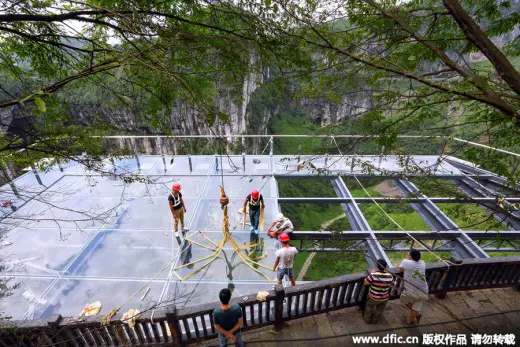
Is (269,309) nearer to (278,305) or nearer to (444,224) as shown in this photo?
(278,305)

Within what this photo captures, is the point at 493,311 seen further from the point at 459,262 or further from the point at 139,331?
the point at 139,331

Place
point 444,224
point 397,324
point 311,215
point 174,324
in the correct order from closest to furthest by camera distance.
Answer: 1. point 174,324
2. point 397,324
3. point 444,224
4. point 311,215

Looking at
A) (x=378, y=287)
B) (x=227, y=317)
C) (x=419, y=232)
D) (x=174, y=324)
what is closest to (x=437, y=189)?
(x=378, y=287)

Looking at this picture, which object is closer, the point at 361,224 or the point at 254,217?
the point at 254,217

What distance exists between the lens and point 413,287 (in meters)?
3.84

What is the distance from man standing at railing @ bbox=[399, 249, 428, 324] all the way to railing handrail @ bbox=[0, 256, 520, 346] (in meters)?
0.21

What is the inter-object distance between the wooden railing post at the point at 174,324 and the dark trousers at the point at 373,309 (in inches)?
112

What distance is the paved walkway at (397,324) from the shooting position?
385 centimetres

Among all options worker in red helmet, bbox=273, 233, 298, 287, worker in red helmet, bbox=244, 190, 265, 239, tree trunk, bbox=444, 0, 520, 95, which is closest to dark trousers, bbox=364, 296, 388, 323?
worker in red helmet, bbox=273, 233, 298, 287

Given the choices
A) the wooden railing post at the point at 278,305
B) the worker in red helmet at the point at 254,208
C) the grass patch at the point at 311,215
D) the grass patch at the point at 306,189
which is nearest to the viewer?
the wooden railing post at the point at 278,305

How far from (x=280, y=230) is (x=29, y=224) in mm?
6190

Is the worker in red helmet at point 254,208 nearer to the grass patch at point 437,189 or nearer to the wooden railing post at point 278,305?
the wooden railing post at point 278,305

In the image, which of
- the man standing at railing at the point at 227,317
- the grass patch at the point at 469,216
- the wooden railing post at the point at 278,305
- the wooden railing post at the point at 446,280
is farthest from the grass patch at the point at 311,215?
the man standing at railing at the point at 227,317

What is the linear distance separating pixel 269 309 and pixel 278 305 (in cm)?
18
